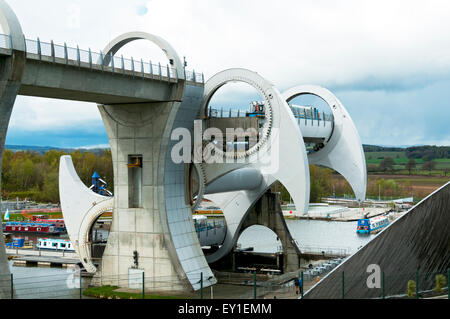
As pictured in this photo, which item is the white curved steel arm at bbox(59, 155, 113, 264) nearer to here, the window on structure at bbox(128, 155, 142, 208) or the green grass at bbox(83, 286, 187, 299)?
the window on structure at bbox(128, 155, 142, 208)

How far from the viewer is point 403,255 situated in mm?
17328

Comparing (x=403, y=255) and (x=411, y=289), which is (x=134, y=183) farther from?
(x=411, y=289)

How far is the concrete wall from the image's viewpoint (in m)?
16.6

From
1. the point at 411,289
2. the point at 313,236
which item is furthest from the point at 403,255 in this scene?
the point at 313,236

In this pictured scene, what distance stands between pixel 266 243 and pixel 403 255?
3200 cm

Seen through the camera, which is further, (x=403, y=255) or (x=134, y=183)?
(x=134, y=183)

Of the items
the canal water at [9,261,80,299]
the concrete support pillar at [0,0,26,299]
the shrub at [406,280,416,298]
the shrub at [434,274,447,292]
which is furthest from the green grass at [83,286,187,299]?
the shrub at [434,274,447,292]

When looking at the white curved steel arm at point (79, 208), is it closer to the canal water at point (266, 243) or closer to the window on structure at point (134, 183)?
the canal water at point (266, 243)

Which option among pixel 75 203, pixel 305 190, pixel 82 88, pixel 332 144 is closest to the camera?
pixel 82 88

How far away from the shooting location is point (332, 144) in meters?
34.7
